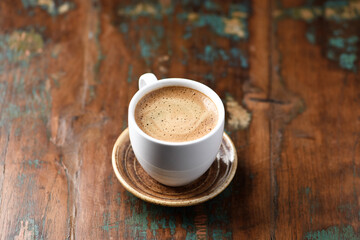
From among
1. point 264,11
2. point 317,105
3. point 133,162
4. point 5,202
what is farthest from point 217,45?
point 5,202

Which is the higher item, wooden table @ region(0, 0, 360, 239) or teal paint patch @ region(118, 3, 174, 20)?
teal paint patch @ region(118, 3, 174, 20)

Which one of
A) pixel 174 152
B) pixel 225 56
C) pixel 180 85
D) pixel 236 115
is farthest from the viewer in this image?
pixel 225 56

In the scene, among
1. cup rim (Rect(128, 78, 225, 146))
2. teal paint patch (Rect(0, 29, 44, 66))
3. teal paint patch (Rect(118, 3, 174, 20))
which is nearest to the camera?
cup rim (Rect(128, 78, 225, 146))

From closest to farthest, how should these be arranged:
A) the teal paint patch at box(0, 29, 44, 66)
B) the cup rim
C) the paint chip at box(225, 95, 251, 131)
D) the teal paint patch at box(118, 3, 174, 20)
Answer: the cup rim < the paint chip at box(225, 95, 251, 131) < the teal paint patch at box(0, 29, 44, 66) < the teal paint patch at box(118, 3, 174, 20)

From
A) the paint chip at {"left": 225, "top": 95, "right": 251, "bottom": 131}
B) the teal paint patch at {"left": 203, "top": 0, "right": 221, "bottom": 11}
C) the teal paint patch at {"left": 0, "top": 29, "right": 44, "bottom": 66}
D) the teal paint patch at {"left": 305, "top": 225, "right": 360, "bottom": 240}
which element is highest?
the teal paint patch at {"left": 203, "top": 0, "right": 221, "bottom": 11}

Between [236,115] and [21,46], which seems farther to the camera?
[21,46]

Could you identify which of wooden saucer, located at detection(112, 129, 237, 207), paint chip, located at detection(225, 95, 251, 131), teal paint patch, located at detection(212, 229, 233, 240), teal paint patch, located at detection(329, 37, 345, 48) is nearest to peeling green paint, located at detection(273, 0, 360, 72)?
teal paint patch, located at detection(329, 37, 345, 48)

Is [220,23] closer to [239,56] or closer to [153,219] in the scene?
[239,56]

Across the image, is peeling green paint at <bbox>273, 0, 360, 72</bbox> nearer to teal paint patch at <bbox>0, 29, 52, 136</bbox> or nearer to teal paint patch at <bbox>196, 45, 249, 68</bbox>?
teal paint patch at <bbox>196, 45, 249, 68</bbox>

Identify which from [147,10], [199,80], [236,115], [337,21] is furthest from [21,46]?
[337,21]
